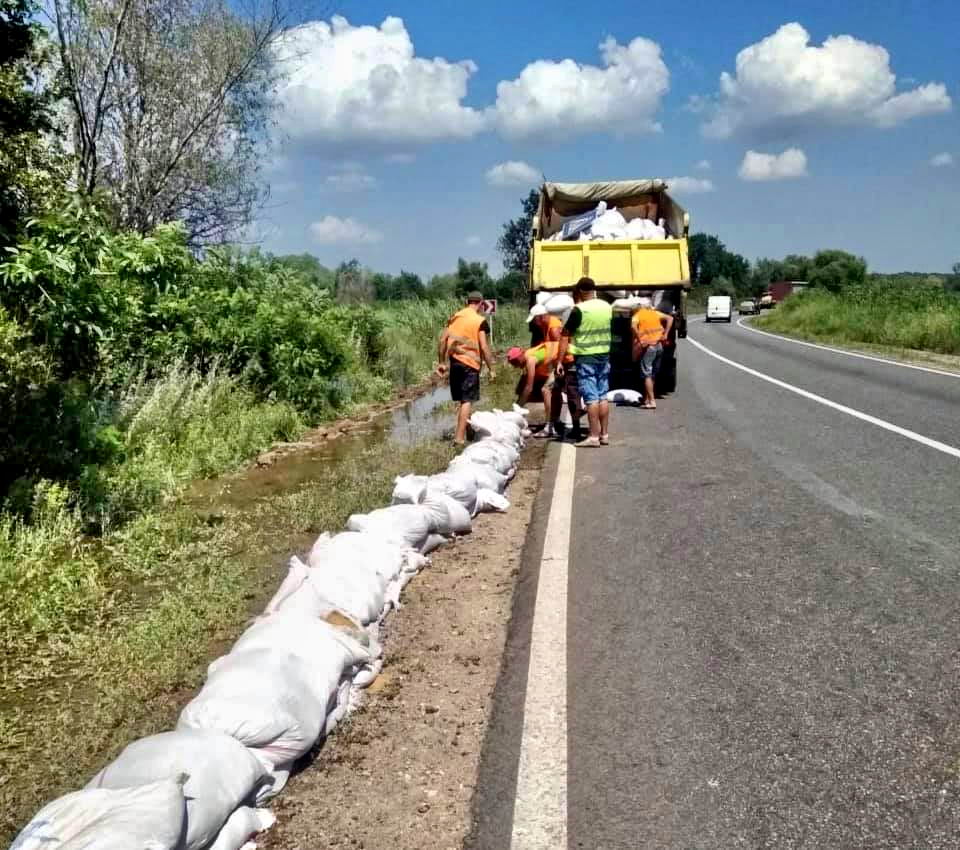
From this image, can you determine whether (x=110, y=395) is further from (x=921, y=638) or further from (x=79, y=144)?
(x=921, y=638)

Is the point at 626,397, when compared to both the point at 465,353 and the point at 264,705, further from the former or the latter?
the point at 264,705

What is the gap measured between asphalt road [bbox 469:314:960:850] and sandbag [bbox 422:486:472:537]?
Result: 0.47 meters

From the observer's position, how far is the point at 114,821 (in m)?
2.31

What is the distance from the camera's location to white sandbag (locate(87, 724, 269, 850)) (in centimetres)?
257

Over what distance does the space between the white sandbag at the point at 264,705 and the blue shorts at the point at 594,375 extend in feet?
20.5

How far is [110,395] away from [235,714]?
262 inches

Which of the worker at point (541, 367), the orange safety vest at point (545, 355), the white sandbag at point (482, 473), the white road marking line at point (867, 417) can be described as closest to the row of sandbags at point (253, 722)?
the white sandbag at point (482, 473)

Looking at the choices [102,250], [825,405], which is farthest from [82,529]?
[825,405]

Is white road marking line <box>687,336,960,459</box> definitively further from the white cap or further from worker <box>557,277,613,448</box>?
the white cap

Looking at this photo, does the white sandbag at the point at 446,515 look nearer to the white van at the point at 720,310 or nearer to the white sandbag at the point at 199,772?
the white sandbag at the point at 199,772

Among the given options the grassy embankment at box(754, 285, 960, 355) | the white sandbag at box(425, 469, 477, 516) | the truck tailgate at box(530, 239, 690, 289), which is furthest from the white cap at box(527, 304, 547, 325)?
the grassy embankment at box(754, 285, 960, 355)

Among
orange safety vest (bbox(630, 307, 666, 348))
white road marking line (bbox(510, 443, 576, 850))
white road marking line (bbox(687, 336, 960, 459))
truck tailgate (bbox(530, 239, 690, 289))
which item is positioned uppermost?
truck tailgate (bbox(530, 239, 690, 289))

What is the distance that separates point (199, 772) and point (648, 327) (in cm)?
1061

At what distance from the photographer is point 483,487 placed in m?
6.98
